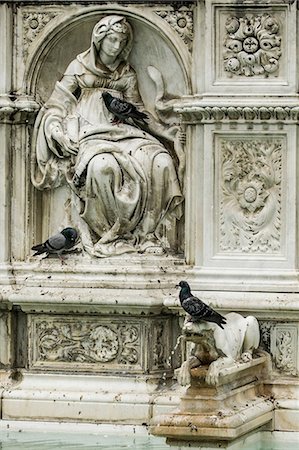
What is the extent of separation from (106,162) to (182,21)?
1528 mm

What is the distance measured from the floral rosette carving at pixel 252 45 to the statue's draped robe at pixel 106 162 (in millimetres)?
1140

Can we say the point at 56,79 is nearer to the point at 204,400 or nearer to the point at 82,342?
the point at 82,342

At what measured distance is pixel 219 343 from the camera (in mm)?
21531

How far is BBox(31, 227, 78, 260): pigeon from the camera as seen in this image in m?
22.8

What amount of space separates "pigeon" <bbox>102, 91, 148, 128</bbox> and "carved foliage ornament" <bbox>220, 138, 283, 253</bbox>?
0.95 metres

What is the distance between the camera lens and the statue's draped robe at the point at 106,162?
22.7 meters

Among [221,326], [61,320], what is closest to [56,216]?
[61,320]

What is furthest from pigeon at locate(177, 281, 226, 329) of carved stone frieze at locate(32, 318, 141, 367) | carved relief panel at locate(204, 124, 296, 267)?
carved stone frieze at locate(32, 318, 141, 367)

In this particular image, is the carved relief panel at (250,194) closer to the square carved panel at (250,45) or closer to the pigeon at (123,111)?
the square carved panel at (250,45)

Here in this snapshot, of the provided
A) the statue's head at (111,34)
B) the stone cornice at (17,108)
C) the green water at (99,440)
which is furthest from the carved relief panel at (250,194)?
the stone cornice at (17,108)

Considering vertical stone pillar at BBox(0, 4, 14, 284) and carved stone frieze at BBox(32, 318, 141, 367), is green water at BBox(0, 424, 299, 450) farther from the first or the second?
vertical stone pillar at BBox(0, 4, 14, 284)

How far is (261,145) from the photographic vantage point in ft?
73.7

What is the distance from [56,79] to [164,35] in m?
1.25

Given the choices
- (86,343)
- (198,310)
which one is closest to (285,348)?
(198,310)
